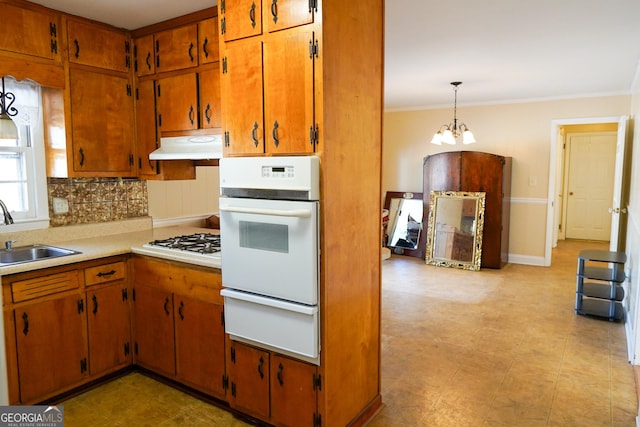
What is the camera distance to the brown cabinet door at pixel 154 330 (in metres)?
2.80

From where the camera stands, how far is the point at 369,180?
2361 millimetres

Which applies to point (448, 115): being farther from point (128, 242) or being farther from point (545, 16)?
point (128, 242)

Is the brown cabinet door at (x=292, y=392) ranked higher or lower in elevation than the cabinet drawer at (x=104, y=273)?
lower

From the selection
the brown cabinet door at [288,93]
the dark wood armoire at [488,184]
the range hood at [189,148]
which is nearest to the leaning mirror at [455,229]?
the dark wood armoire at [488,184]

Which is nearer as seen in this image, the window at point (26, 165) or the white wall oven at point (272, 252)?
the white wall oven at point (272, 252)

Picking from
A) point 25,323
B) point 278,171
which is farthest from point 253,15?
point 25,323

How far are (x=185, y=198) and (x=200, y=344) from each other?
1.66 metres

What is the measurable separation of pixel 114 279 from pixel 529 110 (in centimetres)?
581

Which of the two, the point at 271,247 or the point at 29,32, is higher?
the point at 29,32

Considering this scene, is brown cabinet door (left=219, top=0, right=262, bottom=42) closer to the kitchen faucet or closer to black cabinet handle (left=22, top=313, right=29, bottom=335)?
the kitchen faucet

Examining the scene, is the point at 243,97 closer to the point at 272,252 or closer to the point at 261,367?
the point at 272,252

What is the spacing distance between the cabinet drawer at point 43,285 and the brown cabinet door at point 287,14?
6.19 ft

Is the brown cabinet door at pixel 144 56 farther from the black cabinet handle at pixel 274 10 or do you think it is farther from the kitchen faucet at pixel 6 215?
the black cabinet handle at pixel 274 10

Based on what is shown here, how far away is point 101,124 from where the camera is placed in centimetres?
316
